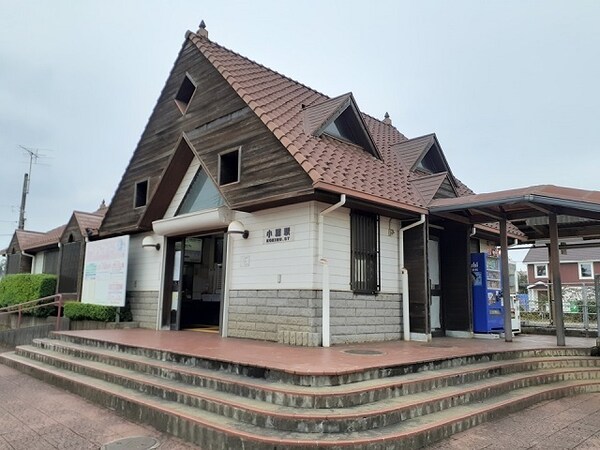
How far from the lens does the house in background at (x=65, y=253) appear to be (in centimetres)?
1433

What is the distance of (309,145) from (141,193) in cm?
631

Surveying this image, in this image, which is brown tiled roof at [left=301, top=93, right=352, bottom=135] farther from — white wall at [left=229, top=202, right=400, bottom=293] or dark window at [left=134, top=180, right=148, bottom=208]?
dark window at [left=134, top=180, right=148, bottom=208]

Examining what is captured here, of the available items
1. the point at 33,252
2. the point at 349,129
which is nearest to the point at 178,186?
the point at 349,129

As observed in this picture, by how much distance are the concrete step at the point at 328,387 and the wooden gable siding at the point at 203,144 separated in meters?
3.37

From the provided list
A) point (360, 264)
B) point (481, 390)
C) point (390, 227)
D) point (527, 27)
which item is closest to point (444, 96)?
point (527, 27)

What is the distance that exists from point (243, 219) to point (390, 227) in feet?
10.3

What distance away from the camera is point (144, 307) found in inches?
445

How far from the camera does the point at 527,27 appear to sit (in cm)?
1091

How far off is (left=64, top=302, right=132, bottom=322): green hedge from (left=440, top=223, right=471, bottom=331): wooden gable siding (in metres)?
8.55

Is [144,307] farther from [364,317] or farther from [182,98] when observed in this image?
[364,317]

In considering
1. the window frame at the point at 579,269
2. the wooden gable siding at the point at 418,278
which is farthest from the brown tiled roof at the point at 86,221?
the window frame at the point at 579,269

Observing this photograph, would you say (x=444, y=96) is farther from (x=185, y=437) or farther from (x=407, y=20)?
(x=185, y=437)

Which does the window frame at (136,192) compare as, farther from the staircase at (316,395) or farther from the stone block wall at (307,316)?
the staircase at (316,395)

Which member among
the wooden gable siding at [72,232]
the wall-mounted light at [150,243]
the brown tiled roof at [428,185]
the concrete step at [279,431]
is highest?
the brown tiled roof at [428,185]
